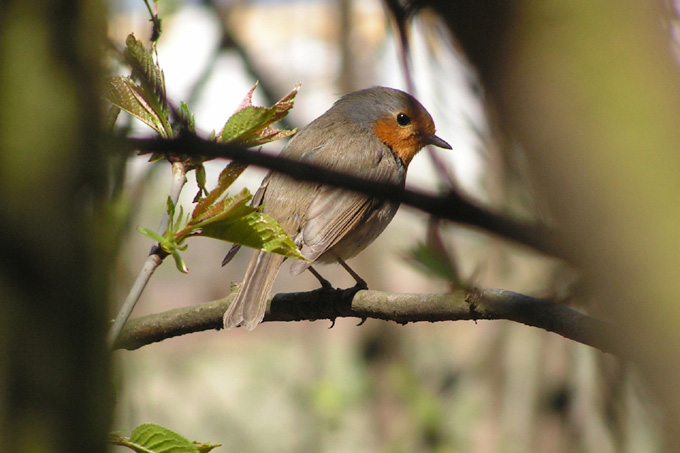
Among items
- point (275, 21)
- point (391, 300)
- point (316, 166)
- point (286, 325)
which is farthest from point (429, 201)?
point (286, 325)

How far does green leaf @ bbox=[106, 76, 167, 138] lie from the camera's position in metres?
1.38

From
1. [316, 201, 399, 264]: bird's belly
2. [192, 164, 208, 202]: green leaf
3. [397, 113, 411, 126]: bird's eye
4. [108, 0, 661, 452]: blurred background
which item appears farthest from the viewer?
[108, 0, 661, 452]: blurred background

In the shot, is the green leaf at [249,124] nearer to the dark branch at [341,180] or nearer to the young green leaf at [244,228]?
the young green leaf at [244,228]

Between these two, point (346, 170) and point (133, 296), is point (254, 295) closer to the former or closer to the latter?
point (346, 170)

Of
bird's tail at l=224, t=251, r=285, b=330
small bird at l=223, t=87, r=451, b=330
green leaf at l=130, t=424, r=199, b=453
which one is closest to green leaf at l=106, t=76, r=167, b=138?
green leaf at l=130, t=424, r=199, b=453

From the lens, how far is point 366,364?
16.8ft

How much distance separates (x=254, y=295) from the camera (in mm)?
2516

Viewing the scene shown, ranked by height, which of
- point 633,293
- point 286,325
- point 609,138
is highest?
point 286,325

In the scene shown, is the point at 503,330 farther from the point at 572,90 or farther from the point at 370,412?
the point at 572,90

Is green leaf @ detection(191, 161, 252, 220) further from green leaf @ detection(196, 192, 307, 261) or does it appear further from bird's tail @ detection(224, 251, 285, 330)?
bird's tail @ detection(224, 251, 285, 330)

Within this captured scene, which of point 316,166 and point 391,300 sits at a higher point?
point 391,300

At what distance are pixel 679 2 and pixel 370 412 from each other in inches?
176

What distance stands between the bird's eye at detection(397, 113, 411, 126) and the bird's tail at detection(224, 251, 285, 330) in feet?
3.51

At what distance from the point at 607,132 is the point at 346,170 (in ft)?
7.69
